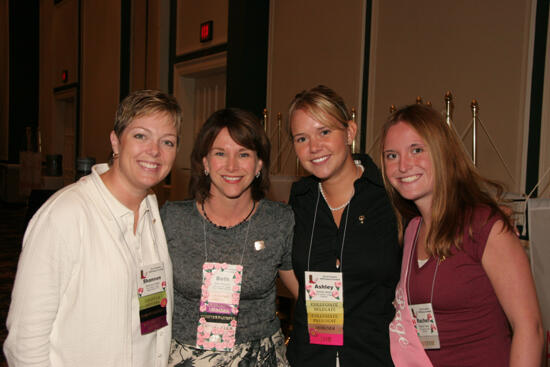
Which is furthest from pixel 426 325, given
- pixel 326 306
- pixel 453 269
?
pixel 326 306

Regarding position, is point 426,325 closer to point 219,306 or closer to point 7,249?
point 219,306

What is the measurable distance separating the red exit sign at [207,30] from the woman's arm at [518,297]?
196 inches

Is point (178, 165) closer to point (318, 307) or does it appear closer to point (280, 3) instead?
point (280, 3)

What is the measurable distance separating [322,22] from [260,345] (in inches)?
135

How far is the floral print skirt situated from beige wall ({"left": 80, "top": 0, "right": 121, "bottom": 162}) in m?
7.07

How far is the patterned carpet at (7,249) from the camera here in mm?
3942

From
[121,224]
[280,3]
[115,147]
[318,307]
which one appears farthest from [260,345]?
[280,3]

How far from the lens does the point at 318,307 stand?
1641mm

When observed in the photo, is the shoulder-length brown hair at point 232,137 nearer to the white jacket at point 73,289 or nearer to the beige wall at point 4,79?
the white jacket at point 73,289

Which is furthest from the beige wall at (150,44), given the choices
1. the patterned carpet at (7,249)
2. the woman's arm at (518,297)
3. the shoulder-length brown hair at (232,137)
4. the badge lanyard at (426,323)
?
the woman's arm at (518,297)

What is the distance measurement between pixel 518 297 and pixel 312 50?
3515mm

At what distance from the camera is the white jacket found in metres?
1.32

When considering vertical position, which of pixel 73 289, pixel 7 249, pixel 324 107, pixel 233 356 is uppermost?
pixel 324 107

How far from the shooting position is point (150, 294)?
156 cm
